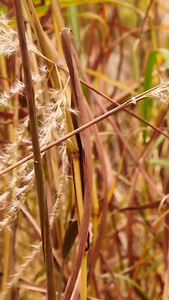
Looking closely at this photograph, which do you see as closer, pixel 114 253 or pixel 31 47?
pixel 31 47

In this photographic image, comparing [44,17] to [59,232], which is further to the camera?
[44,17]

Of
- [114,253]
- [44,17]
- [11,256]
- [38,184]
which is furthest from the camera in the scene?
[114,253]

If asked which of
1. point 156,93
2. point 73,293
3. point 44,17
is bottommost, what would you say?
point 73,293

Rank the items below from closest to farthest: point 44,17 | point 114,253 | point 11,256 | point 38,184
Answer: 1. point 38,184
2. point 11,256
3. point 44,17
4. point 114,253

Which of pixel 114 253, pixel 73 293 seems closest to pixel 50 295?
pixel 73 293

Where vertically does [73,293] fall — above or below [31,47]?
below

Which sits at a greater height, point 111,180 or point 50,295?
point 111,180

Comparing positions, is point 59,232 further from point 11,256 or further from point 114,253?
point 114,253

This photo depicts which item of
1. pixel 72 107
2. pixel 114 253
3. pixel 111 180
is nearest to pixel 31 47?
pixel 72 107

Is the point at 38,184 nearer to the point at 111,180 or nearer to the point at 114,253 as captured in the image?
the point at 111,180
